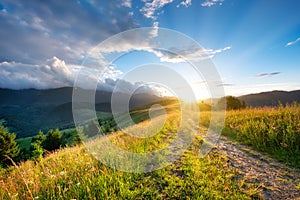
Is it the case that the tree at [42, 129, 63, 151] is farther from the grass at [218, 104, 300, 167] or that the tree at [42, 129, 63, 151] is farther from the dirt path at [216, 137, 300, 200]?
the dirt path at [216, 137, 300, 200]

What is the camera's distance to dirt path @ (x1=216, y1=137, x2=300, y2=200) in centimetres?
474

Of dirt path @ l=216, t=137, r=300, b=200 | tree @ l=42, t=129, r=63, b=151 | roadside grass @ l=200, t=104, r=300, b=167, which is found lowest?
tree @ l=42, t=129, r=63, b=151

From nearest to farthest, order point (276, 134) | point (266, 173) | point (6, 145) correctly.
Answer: point (266, 173), point (276, 134), point (6, 145)

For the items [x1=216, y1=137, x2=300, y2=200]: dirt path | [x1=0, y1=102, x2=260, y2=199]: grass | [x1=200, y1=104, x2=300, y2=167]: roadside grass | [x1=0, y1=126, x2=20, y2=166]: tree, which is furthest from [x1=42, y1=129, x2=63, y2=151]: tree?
[x1=216, y1=137, x2=300, y2=200]: dirt path

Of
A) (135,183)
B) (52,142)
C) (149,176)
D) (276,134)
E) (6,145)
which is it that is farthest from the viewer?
(52,142)

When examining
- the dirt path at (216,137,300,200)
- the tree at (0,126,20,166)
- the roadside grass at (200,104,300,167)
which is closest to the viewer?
the dirt path at (216,137,300,200)

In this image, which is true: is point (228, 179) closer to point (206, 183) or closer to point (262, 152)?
point (206, 183)

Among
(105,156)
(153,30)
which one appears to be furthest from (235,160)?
(153,30)

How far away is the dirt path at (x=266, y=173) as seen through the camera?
4.74 m

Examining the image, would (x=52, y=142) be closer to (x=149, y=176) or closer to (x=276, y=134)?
(x=149, y=176)

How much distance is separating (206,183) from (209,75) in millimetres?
Answer: 5218

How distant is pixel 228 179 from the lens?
17.1 ft

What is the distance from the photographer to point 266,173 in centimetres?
575

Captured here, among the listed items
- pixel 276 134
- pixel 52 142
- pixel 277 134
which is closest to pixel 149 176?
pixel 276 134
